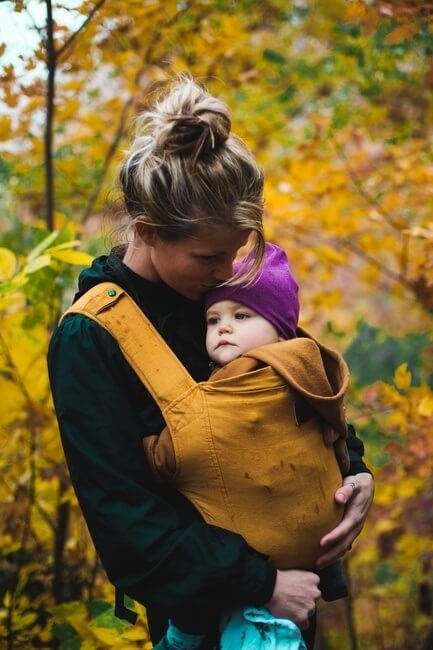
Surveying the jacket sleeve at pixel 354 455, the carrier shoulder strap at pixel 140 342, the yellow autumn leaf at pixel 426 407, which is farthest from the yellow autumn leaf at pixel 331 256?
the carrier shoulder strap at pixel 140 342

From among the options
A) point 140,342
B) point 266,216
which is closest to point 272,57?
point 266,216

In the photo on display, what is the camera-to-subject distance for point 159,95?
1.81m

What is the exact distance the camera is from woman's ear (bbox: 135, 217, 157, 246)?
158 centimetres

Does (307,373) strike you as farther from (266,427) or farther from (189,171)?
(189,171)

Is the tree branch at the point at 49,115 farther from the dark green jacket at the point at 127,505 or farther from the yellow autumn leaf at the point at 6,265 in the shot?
the dark green jacket at the point at 127,505

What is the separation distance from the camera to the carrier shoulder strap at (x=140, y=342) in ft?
4.89

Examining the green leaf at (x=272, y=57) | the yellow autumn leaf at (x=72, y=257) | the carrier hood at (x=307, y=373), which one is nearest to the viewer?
the carrier hood at (x=307, y=373)

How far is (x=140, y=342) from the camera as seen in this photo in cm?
152

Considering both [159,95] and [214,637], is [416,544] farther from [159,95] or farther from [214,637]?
[159,95]

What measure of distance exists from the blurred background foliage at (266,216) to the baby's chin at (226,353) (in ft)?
1.56

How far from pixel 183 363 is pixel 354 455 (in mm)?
626

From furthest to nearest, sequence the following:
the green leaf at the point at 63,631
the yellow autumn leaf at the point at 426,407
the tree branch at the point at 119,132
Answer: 1. the tree branch at the point at 119,132
2. the yellow autumn leaf at the point at 426,407
3. the green leaf at the point at 63,631

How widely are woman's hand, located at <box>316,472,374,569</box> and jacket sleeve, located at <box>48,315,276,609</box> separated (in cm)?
20

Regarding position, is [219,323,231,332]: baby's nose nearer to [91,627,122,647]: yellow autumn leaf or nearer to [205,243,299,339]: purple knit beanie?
[205,243,299,339]: purple knit beanie
